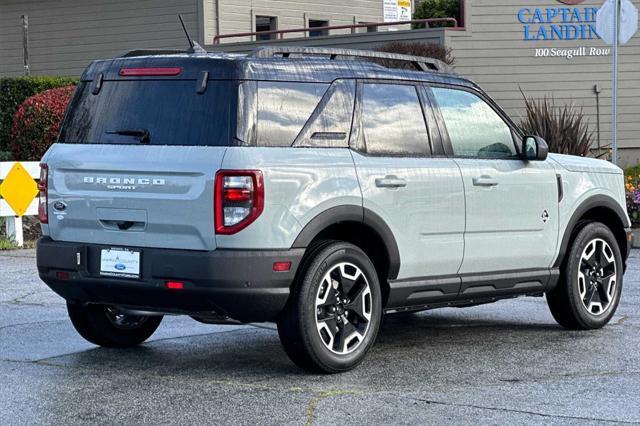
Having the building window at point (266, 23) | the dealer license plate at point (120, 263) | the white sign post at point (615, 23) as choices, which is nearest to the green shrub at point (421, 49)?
the building window at point (266, 23)

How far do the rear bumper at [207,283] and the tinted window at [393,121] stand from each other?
1.05 metres

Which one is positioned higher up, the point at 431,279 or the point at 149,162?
the point at 149,162

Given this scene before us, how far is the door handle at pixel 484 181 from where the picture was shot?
8211 mm

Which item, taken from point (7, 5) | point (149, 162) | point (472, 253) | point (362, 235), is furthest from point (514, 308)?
point (7, 5)

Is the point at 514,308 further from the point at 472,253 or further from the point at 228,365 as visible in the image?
the point at 228,365

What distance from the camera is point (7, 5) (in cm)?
3297

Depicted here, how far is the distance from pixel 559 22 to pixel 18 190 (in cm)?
1360

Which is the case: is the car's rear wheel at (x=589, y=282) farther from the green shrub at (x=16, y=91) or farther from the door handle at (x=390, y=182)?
the green shrub at (x=16, y=91)

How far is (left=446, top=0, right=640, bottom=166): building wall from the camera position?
2525 centimetres

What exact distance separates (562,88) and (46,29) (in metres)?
13.8

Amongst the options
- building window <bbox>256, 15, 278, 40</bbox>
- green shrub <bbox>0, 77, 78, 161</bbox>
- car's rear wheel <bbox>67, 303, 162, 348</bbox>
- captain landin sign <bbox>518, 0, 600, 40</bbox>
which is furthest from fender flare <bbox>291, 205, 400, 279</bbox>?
building window <bbox>256, 15, 278, 40</bbox>

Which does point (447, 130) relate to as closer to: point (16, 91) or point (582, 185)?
point (582, 185)

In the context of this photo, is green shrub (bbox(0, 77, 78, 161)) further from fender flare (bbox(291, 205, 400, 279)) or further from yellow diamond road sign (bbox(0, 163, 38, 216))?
fender flare (bbox(291, 205, 400, 279))

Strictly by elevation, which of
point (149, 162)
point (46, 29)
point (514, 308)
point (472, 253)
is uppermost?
point (46, 29)
